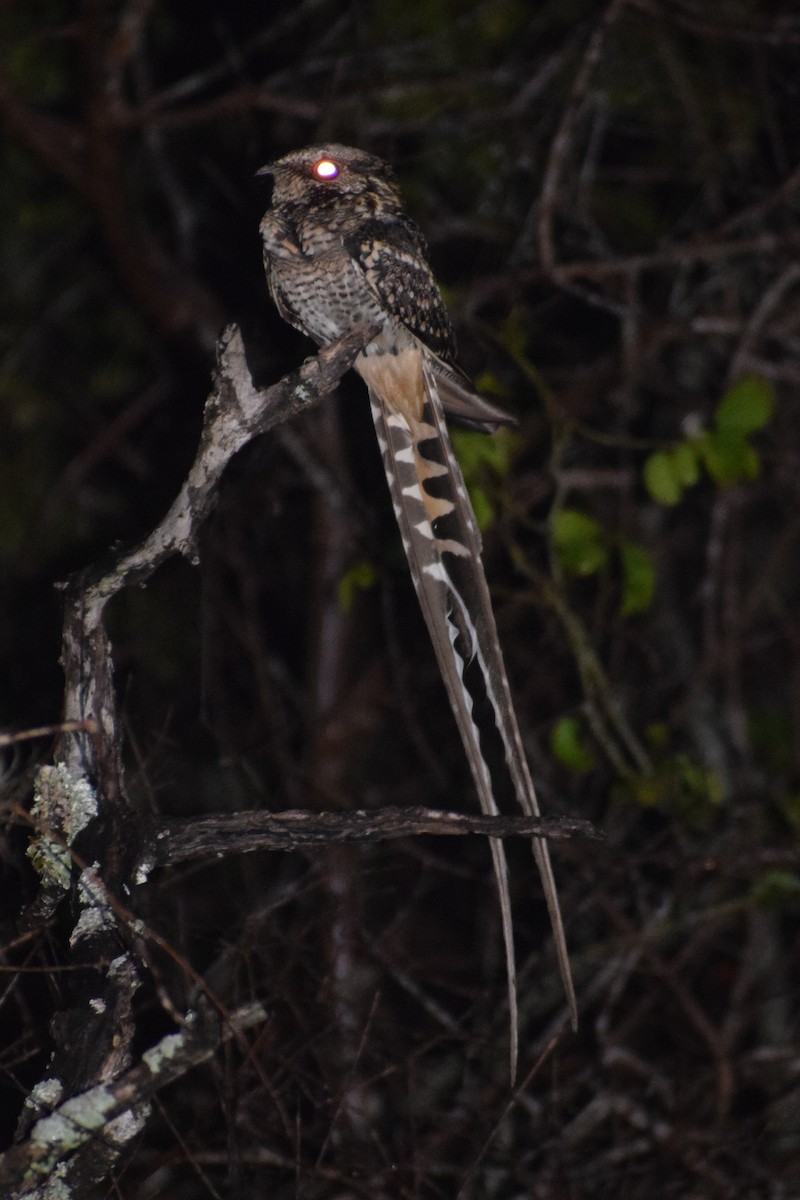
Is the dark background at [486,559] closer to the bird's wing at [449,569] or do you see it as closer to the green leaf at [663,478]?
the green leaf at [663,478]

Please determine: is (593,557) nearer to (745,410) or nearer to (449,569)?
(745,410)

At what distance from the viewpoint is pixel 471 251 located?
3846 millimetres

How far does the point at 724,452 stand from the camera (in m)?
2.75

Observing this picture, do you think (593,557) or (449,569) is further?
(593,557)

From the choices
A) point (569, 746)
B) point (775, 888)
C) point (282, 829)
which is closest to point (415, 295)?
point (569, 746)

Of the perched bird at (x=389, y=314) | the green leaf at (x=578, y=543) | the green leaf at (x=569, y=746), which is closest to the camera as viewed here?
the perched bird at (x=389, y=314)

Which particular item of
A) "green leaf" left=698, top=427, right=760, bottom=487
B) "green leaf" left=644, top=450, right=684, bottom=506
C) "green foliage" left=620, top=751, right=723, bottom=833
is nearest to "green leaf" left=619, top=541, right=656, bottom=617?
"green leaf" left=644, top=450, right=684, bottom=506

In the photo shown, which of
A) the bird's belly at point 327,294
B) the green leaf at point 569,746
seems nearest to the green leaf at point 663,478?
the green leaf at point 569,746

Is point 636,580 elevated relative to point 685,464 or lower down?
lower down

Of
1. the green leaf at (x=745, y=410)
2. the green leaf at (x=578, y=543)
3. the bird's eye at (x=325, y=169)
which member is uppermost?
the bird's eye at (x=325, y=169)

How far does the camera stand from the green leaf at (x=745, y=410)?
2.73m

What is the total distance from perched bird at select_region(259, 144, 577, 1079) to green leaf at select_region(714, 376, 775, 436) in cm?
75

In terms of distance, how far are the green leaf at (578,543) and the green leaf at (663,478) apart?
178 millimetres

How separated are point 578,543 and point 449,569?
3.03 feet
